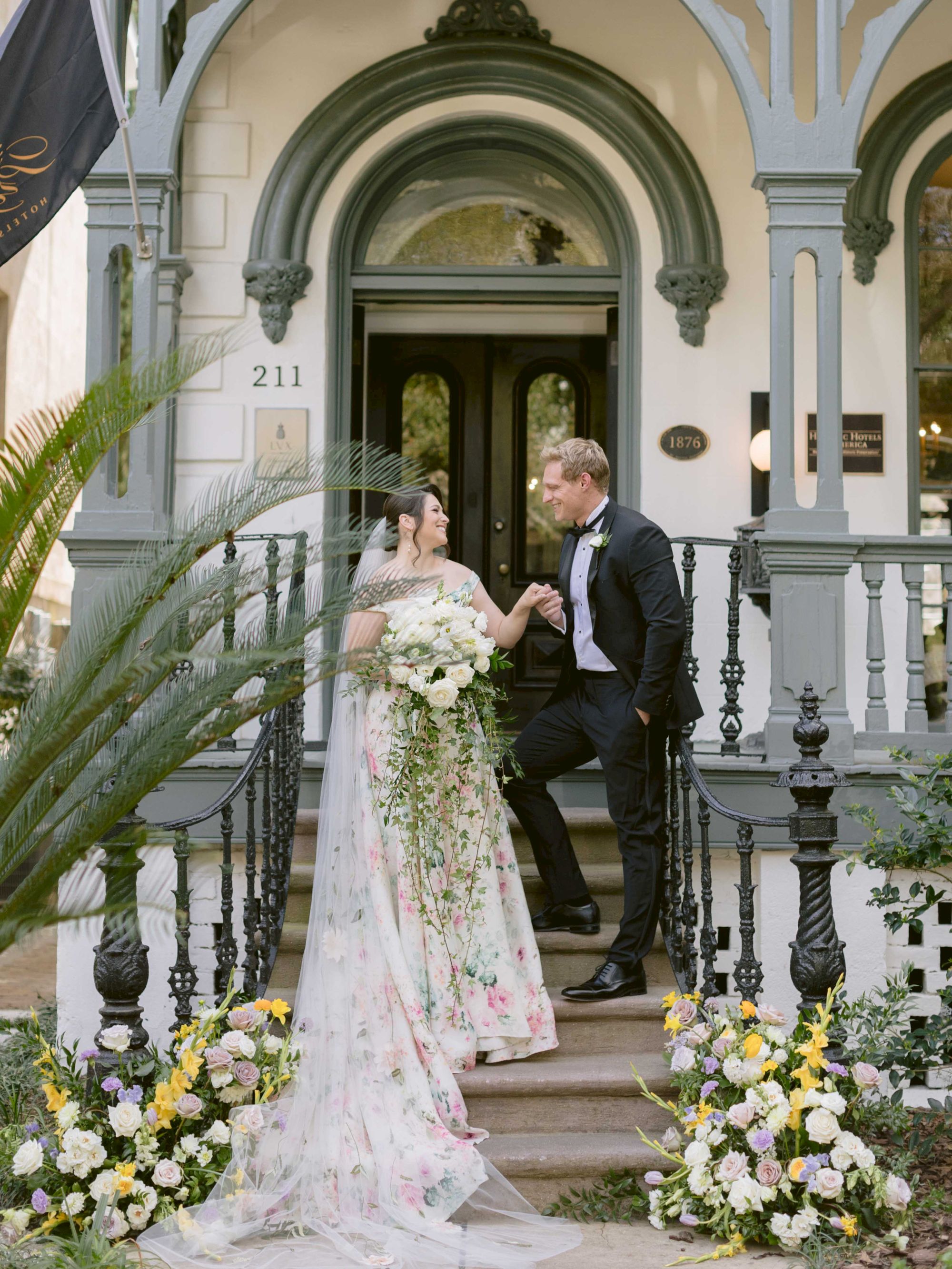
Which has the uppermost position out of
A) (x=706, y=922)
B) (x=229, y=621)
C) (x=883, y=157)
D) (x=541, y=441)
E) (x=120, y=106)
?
(x=883, y=157)

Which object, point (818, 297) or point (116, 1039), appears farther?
point (818, 297)

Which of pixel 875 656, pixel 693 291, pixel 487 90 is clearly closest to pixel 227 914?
pixel 875 656

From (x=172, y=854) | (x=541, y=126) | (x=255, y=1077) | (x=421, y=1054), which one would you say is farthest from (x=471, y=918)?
(x=541, y=126)

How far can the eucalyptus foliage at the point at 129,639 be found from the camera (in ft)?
10.6

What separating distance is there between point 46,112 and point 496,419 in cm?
332

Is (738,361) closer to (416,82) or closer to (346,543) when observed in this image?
(416,82)

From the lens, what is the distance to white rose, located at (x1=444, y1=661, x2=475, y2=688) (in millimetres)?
4859

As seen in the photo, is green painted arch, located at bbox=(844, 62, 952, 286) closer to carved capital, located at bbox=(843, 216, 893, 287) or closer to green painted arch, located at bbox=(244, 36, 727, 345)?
carved capital, located at bbox=(843, 216, 893, 287)

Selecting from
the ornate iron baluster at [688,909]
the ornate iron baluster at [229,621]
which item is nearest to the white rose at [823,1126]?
the ornate iron baluster at [688,909]

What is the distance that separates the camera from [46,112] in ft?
19.6

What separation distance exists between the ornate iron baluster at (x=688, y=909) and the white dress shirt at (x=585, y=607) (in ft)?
1.97

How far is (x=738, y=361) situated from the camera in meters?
7.65

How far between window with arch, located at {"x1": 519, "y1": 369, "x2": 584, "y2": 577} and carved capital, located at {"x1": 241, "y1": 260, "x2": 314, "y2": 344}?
1641 millimetres

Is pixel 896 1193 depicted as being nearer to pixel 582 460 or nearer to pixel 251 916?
pixel 251 916
